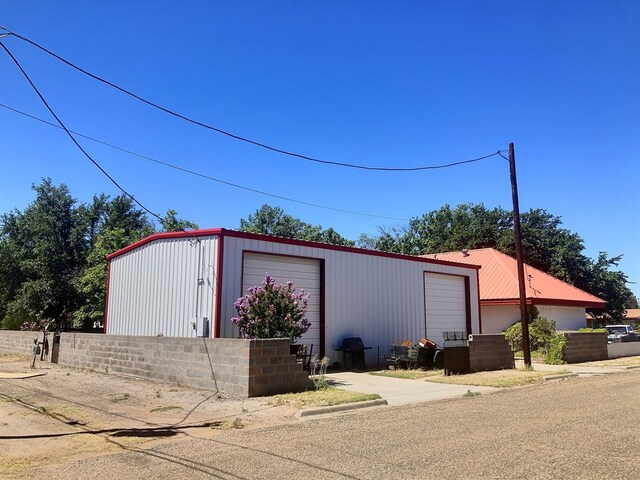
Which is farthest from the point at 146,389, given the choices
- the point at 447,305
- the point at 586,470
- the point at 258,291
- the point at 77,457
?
the point at 447,305

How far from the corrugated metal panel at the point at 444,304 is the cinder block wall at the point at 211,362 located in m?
11.8

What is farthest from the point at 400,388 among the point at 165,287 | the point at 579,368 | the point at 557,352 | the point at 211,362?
the point at 557,352

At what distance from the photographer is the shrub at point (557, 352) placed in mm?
22109

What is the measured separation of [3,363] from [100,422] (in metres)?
15.6

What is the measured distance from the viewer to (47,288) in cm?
4050

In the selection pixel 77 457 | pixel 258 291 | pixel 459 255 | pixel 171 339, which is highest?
pixel 459 255

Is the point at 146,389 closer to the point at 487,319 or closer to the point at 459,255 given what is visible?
the point at 487,319

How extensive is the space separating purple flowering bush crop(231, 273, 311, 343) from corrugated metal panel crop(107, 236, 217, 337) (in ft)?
6.83

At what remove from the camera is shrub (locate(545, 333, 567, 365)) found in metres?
22.1

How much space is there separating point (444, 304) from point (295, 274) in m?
8.86

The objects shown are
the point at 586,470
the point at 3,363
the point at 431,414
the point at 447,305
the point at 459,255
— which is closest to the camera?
the point at 586,470

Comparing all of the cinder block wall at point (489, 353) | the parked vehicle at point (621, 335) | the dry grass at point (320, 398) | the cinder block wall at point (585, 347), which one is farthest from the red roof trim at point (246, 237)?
the parked vehicle at point (621, 335)

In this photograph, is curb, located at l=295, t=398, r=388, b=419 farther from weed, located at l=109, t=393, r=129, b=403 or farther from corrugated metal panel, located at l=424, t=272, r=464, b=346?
corrugated metal panel, located at l=424, t=272, r=464, b=346

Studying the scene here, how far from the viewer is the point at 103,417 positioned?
9758mm
